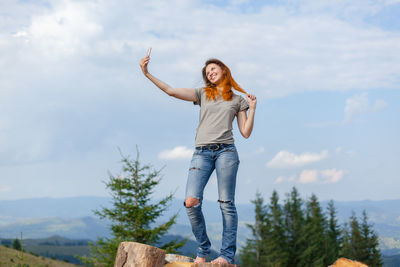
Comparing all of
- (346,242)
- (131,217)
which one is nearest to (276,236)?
(346,242)

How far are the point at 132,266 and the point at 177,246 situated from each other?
15529mm

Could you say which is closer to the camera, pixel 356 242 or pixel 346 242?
pixel 346 242

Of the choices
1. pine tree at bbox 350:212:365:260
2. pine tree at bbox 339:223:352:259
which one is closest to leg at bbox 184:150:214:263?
pine tree at bbox 339:223:352:259

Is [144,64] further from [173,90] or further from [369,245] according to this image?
[369,245]

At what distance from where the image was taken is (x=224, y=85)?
6.95m

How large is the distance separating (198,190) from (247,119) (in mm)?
1371

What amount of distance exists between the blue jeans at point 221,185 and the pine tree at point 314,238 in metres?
46.1

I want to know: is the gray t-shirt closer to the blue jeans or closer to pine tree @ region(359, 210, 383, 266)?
the blue jeans

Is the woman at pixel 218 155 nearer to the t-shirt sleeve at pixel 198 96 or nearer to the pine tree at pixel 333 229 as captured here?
the t-shirt sleeve at pixel 198 96

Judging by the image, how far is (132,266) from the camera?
19.2ft

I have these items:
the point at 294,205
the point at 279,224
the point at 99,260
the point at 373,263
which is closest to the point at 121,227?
the point at 99,260

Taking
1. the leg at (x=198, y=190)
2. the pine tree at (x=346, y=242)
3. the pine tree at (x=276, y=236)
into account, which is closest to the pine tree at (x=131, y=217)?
the leg at (x=198, y=190)

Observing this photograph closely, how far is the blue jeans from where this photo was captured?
639 centimetres

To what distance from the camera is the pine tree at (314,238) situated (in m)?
51.5
